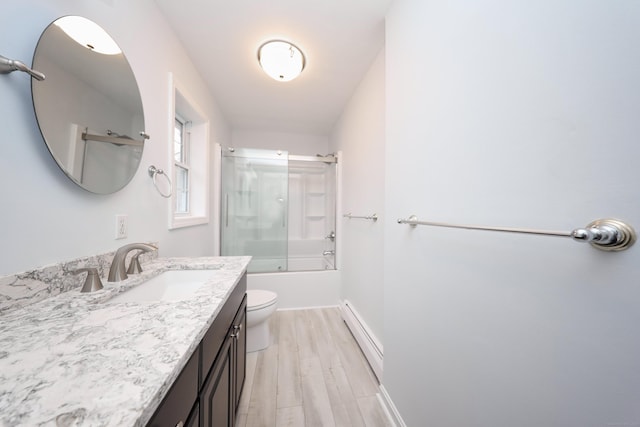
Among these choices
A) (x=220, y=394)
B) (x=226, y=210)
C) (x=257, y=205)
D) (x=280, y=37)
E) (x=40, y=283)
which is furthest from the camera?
(x=257, y=205)

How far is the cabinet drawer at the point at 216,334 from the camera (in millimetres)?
646

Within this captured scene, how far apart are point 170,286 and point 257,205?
1.77 meters

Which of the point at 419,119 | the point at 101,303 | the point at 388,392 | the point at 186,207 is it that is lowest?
the point at 388,392

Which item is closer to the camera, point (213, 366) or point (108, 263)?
point (213, 366)

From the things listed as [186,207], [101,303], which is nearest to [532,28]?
[101,303]

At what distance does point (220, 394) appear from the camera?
0.79 m

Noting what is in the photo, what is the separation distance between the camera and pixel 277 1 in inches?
50.1

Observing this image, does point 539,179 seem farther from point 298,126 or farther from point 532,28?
point 298,126

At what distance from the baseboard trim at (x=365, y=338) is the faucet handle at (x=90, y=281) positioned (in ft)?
5.15

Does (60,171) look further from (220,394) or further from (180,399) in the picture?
(220,394)

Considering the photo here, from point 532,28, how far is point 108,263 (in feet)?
5.48

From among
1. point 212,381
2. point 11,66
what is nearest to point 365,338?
point 212,381

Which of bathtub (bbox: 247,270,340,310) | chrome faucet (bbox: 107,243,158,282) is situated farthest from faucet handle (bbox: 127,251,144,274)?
bathtub (bbox: 247,270,340,310)

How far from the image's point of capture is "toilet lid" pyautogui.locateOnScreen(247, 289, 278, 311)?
166 centimetres
